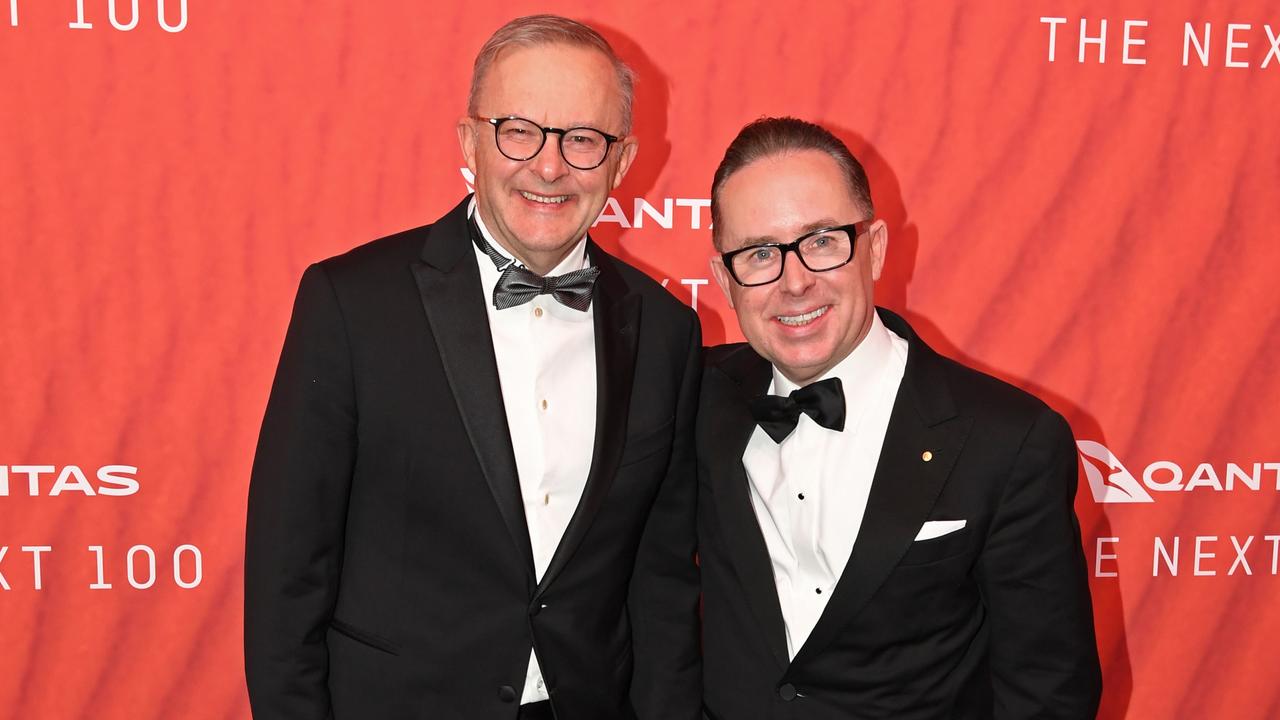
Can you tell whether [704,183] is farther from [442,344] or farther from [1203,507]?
[1203,507]

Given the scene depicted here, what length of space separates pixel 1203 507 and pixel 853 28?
1564mm

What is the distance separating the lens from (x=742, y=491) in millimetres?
1823

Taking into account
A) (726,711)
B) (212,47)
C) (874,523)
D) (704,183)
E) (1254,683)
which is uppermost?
(212,47)

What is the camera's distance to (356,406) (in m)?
1.68

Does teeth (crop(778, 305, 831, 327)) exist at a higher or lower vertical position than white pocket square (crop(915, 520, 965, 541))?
higher

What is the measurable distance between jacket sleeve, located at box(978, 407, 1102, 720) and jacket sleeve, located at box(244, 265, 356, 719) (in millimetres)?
1065

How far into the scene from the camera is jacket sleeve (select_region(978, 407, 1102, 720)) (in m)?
1.67

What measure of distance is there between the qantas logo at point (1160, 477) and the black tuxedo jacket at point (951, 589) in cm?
110

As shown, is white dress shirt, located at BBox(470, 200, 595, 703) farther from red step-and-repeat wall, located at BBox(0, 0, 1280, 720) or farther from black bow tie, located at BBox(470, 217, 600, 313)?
red step-and-repeat wall, located at BBox(0, 0, 1280, 720)

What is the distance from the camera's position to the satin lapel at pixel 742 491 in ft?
5.72

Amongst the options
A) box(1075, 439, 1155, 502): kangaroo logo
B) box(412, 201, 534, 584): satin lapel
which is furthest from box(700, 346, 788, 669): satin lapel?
box(1075, 439, 1155, 502): kangaroo logo

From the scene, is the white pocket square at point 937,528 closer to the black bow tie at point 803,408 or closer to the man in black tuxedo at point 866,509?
the man in black tuxedo at point 866,509

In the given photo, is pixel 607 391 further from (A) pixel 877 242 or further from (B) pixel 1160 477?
(B) pixel 1160 477

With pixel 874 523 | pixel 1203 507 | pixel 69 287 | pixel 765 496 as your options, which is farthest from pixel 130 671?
pixel 1203 507
